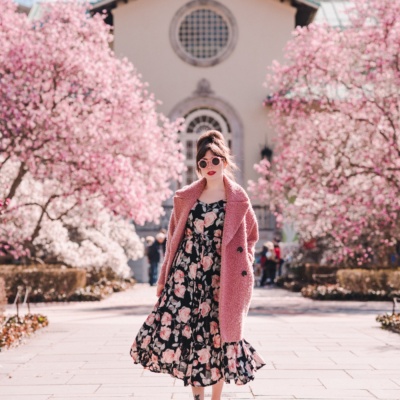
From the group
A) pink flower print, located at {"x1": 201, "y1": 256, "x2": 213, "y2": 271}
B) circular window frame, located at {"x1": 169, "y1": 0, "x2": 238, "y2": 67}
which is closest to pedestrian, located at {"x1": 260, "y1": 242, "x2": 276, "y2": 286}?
circular window frame, located at {"x1": 169, "y1": 0, "x2": 238, "y2": 67}

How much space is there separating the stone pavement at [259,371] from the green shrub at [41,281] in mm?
3898

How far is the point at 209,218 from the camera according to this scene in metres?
5.93

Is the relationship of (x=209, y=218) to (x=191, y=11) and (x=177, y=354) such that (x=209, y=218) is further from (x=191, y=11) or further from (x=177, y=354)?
(x=191, y=11)

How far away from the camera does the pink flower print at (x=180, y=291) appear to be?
19.2ft

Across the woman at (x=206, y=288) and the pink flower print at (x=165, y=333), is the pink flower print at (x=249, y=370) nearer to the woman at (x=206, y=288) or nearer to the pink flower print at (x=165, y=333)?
the woman at (x=206, y=288)

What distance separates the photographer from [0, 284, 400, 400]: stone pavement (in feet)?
22.2

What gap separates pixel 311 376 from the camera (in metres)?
7.50

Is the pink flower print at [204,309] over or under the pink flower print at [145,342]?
over

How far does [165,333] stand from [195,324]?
220mm

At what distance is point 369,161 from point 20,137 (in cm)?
816

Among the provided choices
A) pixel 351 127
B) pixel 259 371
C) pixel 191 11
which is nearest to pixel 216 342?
pixel 259 371

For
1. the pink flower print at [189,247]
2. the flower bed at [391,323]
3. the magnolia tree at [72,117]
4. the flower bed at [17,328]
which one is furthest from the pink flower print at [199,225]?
the magnolia tree at [72,117]

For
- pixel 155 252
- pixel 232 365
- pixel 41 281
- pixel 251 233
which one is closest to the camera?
pixel 232 365

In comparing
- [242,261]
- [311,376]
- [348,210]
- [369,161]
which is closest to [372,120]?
[369,161]
